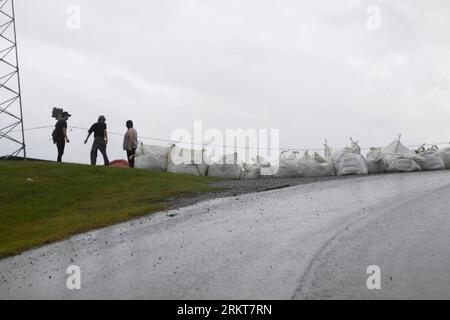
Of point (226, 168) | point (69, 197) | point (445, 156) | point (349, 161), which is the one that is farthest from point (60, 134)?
point (445, 156)

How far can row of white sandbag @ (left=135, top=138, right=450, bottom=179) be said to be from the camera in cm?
2455

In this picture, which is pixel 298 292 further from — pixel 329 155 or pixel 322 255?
pixel 329 155

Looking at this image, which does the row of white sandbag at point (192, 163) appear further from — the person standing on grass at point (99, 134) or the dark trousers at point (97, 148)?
the person standing on grass at point (99, 134)

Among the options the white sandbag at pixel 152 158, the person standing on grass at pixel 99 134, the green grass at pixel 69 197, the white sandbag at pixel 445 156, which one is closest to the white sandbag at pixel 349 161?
the white sandbag at pixel 445 156

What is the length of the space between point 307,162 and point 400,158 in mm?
2885

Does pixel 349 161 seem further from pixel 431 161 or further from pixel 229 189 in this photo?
pixel 229 189

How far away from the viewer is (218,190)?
19953 mm

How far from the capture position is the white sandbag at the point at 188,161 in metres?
26.1

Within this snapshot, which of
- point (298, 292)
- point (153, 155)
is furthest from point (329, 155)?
point (298, 292)

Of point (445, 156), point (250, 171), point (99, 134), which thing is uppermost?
point (99, 134)

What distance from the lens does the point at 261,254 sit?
10.7 m

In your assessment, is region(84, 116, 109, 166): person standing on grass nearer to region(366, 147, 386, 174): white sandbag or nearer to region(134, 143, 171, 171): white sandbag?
region(134, 143, 171, 171): white sandbag

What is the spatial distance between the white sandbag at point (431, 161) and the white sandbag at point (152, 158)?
8.34 meters
